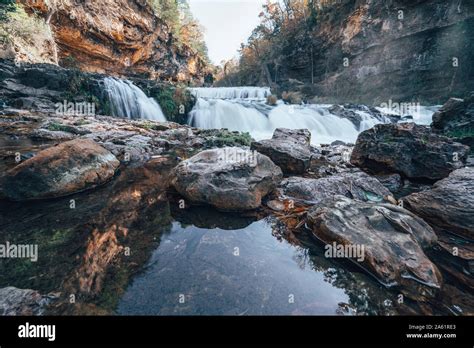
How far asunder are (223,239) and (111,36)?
24.8 m

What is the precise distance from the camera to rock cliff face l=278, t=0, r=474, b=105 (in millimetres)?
17312

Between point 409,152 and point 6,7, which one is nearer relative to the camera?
point 409,152

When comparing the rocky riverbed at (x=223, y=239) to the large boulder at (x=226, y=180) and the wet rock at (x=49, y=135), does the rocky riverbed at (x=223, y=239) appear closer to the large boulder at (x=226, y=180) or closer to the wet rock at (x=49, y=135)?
the large boulder at (x=226, y=180)

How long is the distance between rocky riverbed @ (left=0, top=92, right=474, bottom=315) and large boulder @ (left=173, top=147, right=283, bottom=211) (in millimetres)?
17

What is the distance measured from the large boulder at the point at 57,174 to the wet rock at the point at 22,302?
80.1 inches

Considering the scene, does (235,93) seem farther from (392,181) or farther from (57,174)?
(57,174)

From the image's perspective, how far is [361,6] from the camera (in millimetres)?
23125

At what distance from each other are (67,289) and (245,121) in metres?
13.9

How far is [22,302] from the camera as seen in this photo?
1473mm

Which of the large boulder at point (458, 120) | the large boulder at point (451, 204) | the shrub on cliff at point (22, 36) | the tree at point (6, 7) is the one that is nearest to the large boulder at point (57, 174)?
the large boulder at point (451, 204)

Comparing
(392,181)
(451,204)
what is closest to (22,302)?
(451,204)

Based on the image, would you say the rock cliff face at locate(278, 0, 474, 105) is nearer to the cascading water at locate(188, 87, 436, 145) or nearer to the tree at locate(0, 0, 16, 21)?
the cascading water at locate(188, 87, 436, 145)

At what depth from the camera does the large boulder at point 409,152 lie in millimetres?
4980
